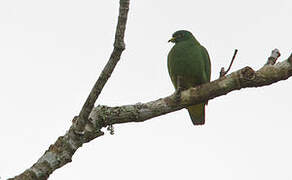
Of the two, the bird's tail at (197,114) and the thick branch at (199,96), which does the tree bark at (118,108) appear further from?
the bird's tail at (197,114)

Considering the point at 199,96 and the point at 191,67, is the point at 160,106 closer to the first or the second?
the point at 199,96

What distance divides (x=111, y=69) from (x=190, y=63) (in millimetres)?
2976

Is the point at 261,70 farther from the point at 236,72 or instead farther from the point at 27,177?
the point at 27,177

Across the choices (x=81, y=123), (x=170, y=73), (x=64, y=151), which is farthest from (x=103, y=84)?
(x=170, y=73)

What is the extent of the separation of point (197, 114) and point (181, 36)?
158cm

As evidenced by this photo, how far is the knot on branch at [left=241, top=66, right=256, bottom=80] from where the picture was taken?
3.75 meters

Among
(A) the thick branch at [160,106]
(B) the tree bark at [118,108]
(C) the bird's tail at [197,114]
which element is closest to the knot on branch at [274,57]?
(B) the tree bark at [118,108]

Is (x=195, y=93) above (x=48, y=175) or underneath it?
above

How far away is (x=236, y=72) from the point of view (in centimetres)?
380

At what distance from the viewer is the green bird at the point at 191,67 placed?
611 cm

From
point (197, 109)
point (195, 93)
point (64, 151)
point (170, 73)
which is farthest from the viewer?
point (170, 73)

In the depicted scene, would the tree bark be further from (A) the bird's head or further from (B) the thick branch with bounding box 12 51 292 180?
(A) the bird's head

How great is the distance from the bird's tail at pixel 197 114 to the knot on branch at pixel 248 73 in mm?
2300

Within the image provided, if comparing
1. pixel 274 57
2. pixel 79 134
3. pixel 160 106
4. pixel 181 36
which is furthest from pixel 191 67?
pixel 79 134
